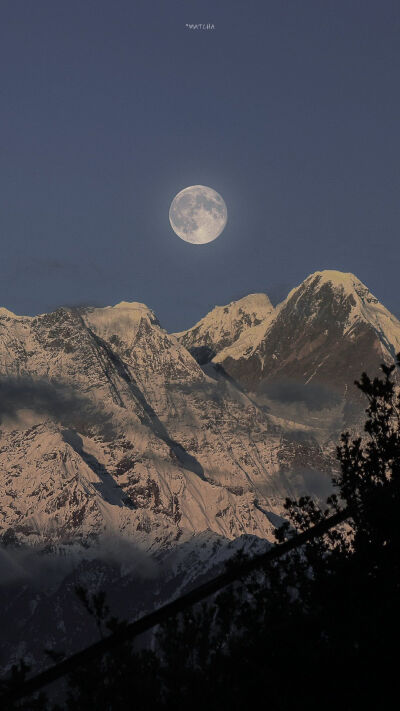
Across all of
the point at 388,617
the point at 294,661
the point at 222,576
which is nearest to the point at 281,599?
the point at 294,661

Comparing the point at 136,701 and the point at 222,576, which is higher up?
the point at 136,701

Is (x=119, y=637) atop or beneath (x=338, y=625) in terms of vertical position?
beneath

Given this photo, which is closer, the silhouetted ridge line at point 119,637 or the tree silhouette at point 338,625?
the silhouetted ridge line at point 119,637

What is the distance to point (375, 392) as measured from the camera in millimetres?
27078

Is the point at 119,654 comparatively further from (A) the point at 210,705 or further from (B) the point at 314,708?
(B) the point at 314,708

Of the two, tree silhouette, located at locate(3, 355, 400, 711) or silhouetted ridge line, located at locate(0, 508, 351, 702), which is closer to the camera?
silhouetted ridge line, located at locate(0, 508, 351, 702)

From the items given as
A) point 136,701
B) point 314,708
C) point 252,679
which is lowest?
point 314,708

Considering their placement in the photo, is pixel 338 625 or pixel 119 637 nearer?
pixel 119 637

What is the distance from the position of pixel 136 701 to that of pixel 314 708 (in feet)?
61.9

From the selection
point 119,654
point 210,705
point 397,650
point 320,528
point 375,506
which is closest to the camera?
point 320,528

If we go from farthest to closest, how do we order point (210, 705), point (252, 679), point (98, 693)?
point (98, 693) → point (210, 705) → point (252, 679)

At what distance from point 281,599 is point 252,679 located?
1369 cm

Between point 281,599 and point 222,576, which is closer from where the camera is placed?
point 222,576

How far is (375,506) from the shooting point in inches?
324
